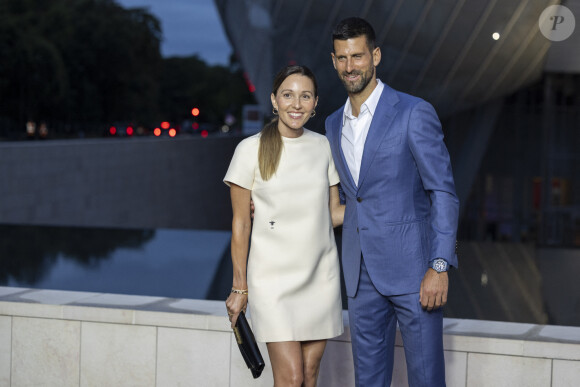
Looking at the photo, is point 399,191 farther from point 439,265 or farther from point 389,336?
point 389,336

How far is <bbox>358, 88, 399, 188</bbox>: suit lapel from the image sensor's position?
A: 3.33 meters

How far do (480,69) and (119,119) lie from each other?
119 feet

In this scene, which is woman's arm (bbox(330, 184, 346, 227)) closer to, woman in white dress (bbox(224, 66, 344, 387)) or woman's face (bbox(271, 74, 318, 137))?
woman in white dress (bbox(224, 66, 344, 387))

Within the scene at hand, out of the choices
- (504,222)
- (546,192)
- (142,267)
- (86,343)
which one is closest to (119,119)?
(504,222)

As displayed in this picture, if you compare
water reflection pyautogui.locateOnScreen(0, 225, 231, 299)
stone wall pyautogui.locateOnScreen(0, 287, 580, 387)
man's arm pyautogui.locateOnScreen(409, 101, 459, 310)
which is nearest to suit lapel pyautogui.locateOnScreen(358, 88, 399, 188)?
man's arm pyautogui.locateOnScreen(409, 101, 459, 310)

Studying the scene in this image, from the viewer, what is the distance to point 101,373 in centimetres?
488

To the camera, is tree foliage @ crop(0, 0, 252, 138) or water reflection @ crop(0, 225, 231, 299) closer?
water reflection @ crop(0, 225, 231, 299)

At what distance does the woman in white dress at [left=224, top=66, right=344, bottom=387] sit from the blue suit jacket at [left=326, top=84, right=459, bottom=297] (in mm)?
195

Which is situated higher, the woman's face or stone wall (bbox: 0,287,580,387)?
the woman's face

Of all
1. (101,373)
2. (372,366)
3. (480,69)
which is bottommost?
(101,373)

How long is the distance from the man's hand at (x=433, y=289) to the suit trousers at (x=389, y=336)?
0.08 m

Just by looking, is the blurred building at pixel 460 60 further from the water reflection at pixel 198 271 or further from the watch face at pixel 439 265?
the watch face at pixel 439 265

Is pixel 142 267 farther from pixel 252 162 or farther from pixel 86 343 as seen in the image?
pixel 252 162

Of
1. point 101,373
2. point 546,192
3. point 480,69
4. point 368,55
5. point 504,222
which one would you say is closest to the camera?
point 368,55
